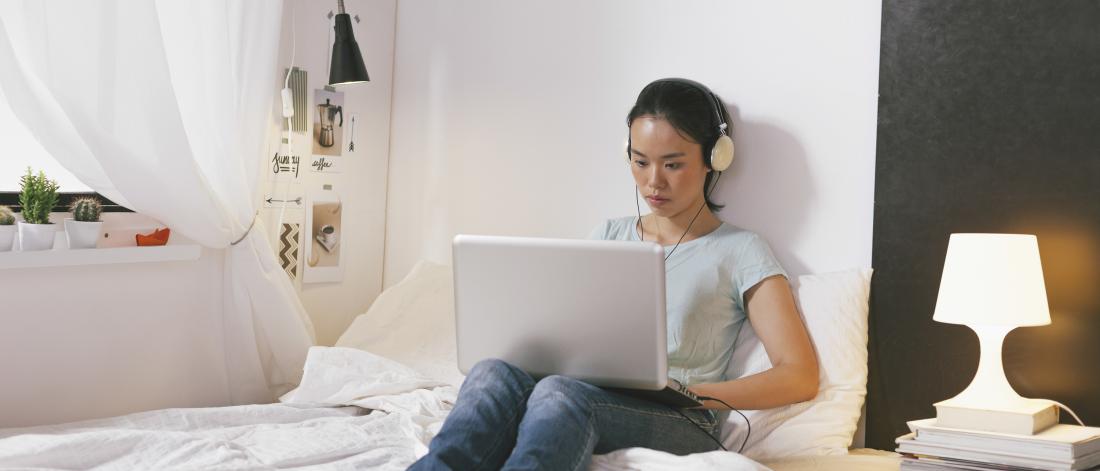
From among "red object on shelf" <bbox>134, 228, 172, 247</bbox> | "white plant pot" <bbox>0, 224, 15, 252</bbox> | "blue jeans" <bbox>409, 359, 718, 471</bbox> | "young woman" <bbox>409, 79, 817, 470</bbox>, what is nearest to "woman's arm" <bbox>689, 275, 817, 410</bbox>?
"young woman" <bbox>409, 79, 817, 470</bbox>

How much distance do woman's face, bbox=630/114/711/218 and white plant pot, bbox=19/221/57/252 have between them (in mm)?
1224

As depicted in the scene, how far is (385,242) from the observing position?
9.61ft

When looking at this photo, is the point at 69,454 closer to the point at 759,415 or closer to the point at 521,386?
the point at 521,386

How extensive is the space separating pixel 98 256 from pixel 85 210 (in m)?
0.10

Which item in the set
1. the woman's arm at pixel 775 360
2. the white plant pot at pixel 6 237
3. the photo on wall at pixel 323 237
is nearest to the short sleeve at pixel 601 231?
the woman's arm at pixel 775 360

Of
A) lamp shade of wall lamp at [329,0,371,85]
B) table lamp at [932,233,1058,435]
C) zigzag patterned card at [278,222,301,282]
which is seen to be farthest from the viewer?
zigzag patterned card at [278,222,301,282]

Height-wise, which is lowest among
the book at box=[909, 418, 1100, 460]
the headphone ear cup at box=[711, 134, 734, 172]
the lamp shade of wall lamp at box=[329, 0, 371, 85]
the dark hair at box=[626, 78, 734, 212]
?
the book at box=[909, 418, 1100, 460]

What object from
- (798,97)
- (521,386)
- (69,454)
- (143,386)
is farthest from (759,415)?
(143,386)

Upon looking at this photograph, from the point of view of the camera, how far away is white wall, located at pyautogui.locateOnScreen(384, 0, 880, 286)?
6.72 ft

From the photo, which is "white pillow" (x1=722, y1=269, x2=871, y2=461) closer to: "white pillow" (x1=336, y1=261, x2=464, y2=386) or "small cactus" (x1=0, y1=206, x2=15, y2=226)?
"white pillow" (x1=336, y1=261, x2=464, y2=386)

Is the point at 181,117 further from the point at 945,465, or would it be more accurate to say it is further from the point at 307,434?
the point at 945,465

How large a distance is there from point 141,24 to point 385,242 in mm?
1077

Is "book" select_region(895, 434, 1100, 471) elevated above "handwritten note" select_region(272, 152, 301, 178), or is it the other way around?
"handwritten note" select_region(272, 152, 301, 178)

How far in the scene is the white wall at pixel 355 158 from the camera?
2617 millimetres
